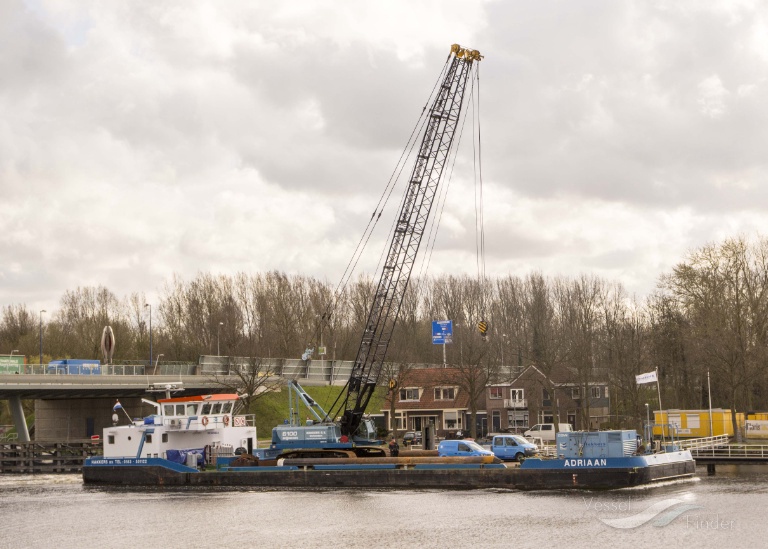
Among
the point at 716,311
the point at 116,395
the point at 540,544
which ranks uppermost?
the point at 716,311

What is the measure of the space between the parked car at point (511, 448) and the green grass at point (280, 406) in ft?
124

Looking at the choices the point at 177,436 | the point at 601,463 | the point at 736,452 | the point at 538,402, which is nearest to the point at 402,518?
the point at 601,463

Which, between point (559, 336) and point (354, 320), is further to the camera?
point (354, 320)

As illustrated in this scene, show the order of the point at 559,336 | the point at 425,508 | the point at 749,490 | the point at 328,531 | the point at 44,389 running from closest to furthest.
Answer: the point at 328,531, the point at 425,508, the point at 749,490, the point at 44,389, the point at 559,336

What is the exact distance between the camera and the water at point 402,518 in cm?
3659

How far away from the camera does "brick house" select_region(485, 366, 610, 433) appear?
9544 centimetres

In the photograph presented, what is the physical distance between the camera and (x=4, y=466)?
83.7m

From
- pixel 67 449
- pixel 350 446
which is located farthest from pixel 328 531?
pixel 67 449

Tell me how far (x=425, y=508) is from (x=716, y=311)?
53195 millimetres

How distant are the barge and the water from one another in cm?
96

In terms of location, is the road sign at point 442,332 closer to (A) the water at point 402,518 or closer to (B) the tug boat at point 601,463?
(A) the water at point 402,518

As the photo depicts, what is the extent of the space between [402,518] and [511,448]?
61.2 feet

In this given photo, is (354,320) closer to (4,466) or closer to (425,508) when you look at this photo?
(4,466)

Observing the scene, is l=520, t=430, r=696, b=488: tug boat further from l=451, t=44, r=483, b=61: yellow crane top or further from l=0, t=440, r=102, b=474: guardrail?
l=0, t=440, r=102, b=474: guardrail
